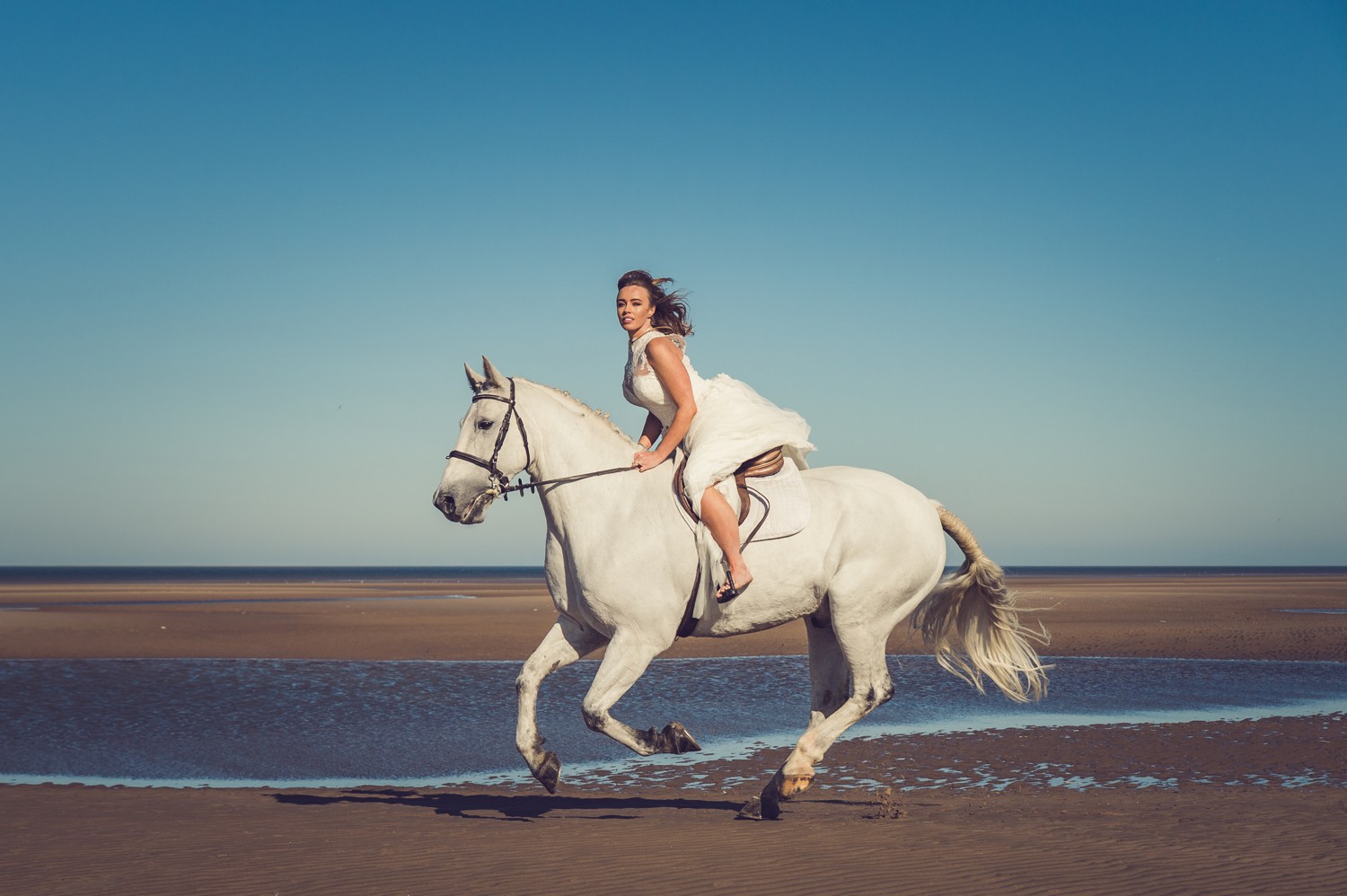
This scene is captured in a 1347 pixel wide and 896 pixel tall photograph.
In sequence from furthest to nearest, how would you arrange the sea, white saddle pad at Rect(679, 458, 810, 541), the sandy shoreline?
the sandy shoreline → the sea → white saddle pad at Rect(679, 458, 810, 541)

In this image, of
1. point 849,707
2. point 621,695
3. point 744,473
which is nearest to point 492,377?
point 744,473

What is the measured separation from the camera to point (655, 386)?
6914 mm

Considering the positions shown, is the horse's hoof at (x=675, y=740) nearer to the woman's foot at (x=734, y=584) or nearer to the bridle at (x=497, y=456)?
the woman's foot at (x=734, y=584)

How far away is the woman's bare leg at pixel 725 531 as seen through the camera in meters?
6.62

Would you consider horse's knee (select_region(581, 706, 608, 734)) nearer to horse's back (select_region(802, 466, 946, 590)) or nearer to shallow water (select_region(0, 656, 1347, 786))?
horse's back (select_region(802, 466, 946, 590))

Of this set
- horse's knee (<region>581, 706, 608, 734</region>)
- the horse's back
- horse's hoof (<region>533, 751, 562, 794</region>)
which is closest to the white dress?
the horse's back

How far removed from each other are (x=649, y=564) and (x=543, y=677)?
0.99m

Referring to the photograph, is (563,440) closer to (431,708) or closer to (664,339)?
(664,339)

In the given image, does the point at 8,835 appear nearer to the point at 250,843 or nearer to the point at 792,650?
the point at 250,843

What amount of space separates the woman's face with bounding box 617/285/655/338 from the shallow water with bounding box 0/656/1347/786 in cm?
493

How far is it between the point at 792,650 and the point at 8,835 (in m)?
17.3

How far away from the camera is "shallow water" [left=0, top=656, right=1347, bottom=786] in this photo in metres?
10.8

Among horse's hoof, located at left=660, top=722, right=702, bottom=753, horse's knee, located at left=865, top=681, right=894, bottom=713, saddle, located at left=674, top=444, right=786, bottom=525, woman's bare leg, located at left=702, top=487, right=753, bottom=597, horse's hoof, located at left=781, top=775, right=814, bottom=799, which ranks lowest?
horse's hoof, located at left=781, top=775, right=814, bottom=799

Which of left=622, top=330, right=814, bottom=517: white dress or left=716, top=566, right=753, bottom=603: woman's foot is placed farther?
left=622, top=330, right=814, bottom=517: white dress
